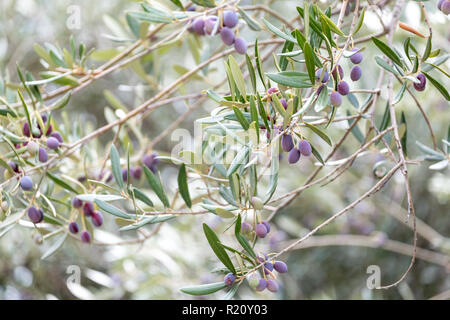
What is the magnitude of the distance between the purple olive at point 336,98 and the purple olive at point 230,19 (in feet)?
0.86

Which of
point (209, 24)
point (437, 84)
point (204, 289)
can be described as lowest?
point (204, 289)

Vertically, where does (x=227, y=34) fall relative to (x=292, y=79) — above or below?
above

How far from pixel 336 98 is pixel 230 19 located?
276mm

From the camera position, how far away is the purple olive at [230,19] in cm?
88

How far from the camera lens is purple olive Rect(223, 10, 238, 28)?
88cm

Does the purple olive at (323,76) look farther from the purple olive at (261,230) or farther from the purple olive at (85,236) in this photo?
the purple olive at (85,236)

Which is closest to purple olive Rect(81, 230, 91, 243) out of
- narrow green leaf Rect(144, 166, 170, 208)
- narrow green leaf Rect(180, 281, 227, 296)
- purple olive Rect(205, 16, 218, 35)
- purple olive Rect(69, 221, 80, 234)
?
purple olive Rect(69, 221, 80, 234)

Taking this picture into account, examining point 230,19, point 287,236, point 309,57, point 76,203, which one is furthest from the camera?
point 287,236

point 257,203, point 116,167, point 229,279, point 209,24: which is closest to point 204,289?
point 229,279

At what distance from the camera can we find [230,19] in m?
0.88

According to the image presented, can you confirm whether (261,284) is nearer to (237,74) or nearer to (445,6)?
(237,74)

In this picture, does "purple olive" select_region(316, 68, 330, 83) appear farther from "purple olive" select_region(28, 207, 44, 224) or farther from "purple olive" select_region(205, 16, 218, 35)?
"purple olive" select_region(28, 207, 44, 224)
